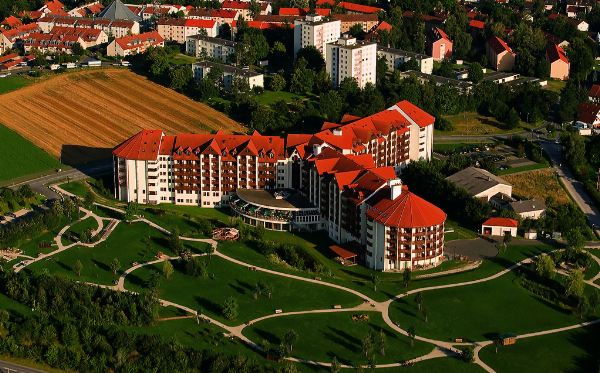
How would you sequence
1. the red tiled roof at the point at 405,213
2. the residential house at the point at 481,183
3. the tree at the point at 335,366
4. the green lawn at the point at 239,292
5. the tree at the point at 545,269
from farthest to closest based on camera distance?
the residential house at the point at 481,183, the red tiled roof at the point at 405,213, the tree at the point at 545,269, the green lawn at the point at 239,292, the tree at the point at 335,366

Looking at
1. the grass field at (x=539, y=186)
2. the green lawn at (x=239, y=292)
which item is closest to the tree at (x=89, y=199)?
the green lawn at (x=239, y=292)

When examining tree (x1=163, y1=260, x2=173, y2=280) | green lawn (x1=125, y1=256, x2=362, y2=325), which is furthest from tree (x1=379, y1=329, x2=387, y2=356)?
tree (x1=163, y1=260, x2=173, y2=280)

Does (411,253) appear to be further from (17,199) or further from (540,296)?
(17,199)

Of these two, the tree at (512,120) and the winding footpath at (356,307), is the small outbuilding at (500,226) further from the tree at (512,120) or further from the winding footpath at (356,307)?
the tree at (512,120)

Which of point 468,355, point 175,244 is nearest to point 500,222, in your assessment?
point 468,355

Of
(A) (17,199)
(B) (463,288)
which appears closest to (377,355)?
(B) (463,288)

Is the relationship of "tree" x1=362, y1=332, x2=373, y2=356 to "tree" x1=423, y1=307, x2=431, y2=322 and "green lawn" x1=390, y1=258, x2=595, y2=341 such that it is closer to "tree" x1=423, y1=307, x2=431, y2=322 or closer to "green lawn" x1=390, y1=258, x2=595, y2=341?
"green lawn" x1=390, y1=258, x2=595, y2=341
